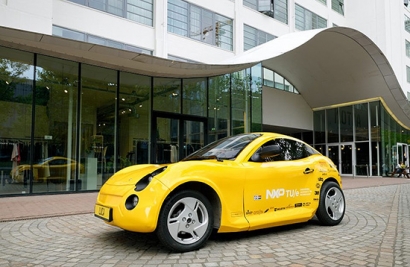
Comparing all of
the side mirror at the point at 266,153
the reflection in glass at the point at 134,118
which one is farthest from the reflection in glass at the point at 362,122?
the side mirror at the point at 266,153

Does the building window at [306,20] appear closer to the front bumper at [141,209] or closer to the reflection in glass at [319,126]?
the reflection in glass at [319,126]

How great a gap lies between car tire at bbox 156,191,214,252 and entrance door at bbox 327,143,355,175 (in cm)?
2144

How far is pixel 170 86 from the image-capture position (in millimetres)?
14523

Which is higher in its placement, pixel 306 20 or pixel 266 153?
pixel 306 20

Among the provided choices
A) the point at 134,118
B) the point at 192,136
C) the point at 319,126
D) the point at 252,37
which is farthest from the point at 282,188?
the point at 319,126

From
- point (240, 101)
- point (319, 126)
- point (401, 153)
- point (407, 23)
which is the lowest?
point (401, 153)

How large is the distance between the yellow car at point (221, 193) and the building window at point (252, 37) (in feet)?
53.9

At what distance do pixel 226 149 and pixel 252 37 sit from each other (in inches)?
699

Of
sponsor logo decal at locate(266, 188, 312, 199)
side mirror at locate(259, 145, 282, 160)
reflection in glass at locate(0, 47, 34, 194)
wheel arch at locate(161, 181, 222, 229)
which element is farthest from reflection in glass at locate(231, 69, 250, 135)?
wheel arch at locate(161, 181, 222, 229)

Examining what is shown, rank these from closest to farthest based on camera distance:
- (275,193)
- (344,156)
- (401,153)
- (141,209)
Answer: (141,209) < (275,193) < (344,156) < (401,153)

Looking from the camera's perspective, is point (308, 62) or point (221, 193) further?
point (308, 62)

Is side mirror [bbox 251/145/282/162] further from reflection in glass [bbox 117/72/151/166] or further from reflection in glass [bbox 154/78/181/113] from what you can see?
reflection in glass [bbox 154/78/181/113]

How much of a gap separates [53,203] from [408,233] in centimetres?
795

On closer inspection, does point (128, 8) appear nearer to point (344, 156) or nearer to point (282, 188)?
point (282, 188)
